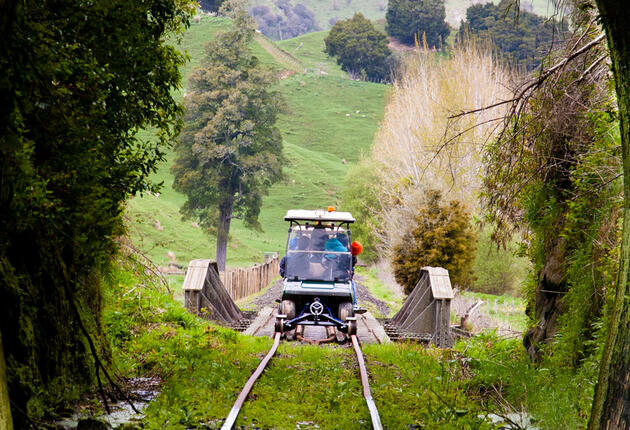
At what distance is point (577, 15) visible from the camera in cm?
764

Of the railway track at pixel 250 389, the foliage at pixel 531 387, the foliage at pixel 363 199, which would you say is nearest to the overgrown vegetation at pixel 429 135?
the foliage at pixel 363 199

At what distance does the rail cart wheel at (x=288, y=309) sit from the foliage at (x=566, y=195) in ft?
17.2

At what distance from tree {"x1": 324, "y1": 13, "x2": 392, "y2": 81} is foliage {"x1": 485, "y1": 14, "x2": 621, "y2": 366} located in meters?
87.8

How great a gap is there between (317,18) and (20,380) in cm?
17221

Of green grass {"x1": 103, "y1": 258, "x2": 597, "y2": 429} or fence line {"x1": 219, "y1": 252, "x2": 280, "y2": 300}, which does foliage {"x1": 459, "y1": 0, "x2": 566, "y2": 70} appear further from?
green grass {"x1": 103, "y1": 258, "x2": 597, "y2": 429}

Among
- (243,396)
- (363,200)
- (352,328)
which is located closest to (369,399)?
(243,396)

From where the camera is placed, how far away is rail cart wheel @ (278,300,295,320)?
515 inches

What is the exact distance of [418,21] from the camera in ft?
318

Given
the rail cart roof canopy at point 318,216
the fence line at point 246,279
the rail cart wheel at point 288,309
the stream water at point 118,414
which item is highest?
the rail cart roof canopy at point 318,216

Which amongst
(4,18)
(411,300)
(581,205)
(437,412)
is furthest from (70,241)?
(411,300)

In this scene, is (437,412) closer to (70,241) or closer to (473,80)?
(70,241)

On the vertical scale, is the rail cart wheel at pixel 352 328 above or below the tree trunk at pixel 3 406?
below

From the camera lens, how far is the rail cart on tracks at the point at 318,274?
1301cm

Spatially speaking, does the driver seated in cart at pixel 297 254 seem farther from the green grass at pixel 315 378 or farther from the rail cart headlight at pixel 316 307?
the green grass at pixel 315 378
